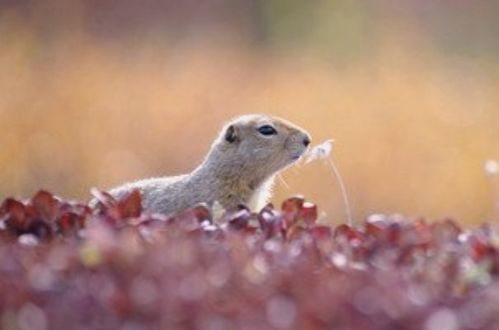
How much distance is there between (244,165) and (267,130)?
0.18 meters

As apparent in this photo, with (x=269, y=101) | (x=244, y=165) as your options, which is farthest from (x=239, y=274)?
(x=269, y=101)

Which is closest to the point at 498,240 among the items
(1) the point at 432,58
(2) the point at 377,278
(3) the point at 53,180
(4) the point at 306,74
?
(2) the point at 377,278

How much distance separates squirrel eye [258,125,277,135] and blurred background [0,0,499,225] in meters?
2.44

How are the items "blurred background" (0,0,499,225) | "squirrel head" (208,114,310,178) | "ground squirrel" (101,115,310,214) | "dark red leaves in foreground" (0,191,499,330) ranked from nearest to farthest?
1. "dark red leaves in foreground" (0,191,499,330)
2. "ground squirrel" (101,115,310,214)
3. "squirrel head" (208,114,310,178)
4. "blurred background" (0,0,499,225)

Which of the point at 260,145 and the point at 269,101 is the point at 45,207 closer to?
the point at 260,145

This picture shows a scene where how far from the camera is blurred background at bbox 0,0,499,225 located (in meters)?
10.3

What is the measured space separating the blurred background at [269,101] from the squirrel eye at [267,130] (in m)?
2.44

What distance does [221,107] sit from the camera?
11.3 m

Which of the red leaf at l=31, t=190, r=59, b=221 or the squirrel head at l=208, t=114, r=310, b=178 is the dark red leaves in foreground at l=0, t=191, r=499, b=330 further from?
A: the squirrel head at l=208, t=114, r=310, b=178

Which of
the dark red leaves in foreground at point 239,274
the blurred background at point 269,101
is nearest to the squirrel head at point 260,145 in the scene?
the blurred background at point 269,101

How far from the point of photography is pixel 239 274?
3490mm

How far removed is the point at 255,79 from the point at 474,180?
210cm

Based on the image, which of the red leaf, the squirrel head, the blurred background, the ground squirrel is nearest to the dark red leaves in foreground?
the red leaf

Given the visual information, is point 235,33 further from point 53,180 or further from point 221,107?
point 53,180
